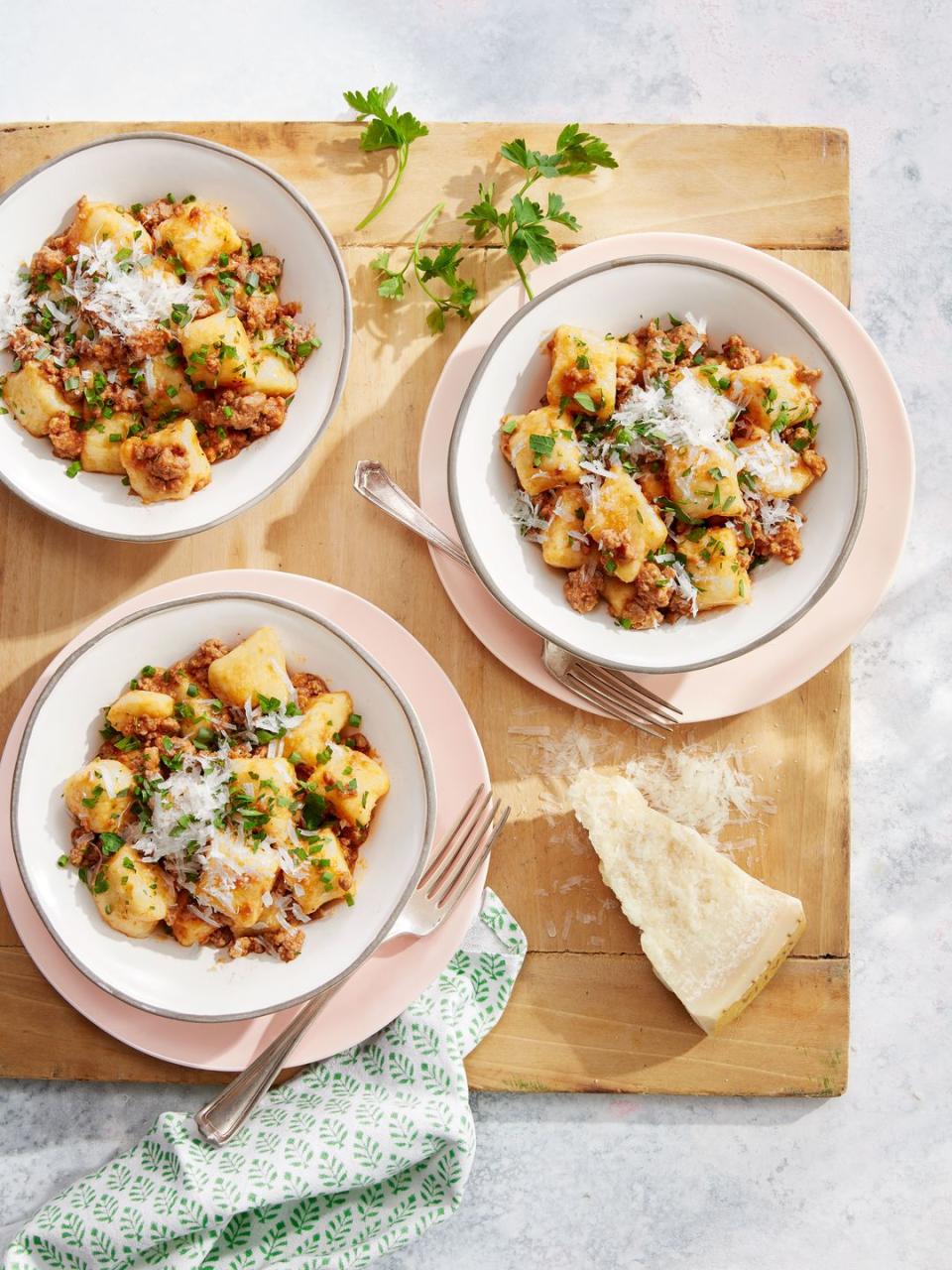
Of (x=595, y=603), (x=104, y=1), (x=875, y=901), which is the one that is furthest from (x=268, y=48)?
(x=875, y=901)

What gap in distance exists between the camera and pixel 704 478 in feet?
8.52

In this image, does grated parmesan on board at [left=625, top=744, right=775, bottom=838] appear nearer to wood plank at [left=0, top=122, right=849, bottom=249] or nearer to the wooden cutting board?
the wooden cutting board

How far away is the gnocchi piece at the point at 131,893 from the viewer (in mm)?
2594

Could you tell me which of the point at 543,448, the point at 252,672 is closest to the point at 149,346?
the point at 252,672

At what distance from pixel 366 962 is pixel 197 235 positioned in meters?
1.91

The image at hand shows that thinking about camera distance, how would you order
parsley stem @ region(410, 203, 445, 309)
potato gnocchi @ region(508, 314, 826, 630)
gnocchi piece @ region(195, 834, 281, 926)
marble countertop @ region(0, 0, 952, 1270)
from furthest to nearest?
marble countertop @ region(0, 0, 952, 1270)
parsley stem @ region(410, 203, 445, 309)
potato gnocchi @ region(508, 314, 826, 630)
gnocchi piece @ region(195, 834, 281, 926)

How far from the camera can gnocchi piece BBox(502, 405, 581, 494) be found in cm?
266

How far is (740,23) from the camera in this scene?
10.9 feet

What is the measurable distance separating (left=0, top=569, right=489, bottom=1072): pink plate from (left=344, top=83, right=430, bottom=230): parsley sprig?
1076 mm

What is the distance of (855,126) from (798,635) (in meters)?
1.61

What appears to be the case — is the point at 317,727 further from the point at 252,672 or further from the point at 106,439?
the point at 106,439

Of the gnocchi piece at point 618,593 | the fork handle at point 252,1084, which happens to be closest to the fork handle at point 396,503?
the gnocchi piece at point 618,593

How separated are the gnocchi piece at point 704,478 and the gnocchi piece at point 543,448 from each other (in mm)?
236

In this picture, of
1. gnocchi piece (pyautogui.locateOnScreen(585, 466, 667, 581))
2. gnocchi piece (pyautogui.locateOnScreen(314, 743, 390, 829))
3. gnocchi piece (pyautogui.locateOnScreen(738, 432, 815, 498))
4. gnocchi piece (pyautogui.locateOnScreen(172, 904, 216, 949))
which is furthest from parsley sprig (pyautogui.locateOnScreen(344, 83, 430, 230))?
gnocchi piece (pyautogui.locateOnScreen(172, 904, 216, 949))
